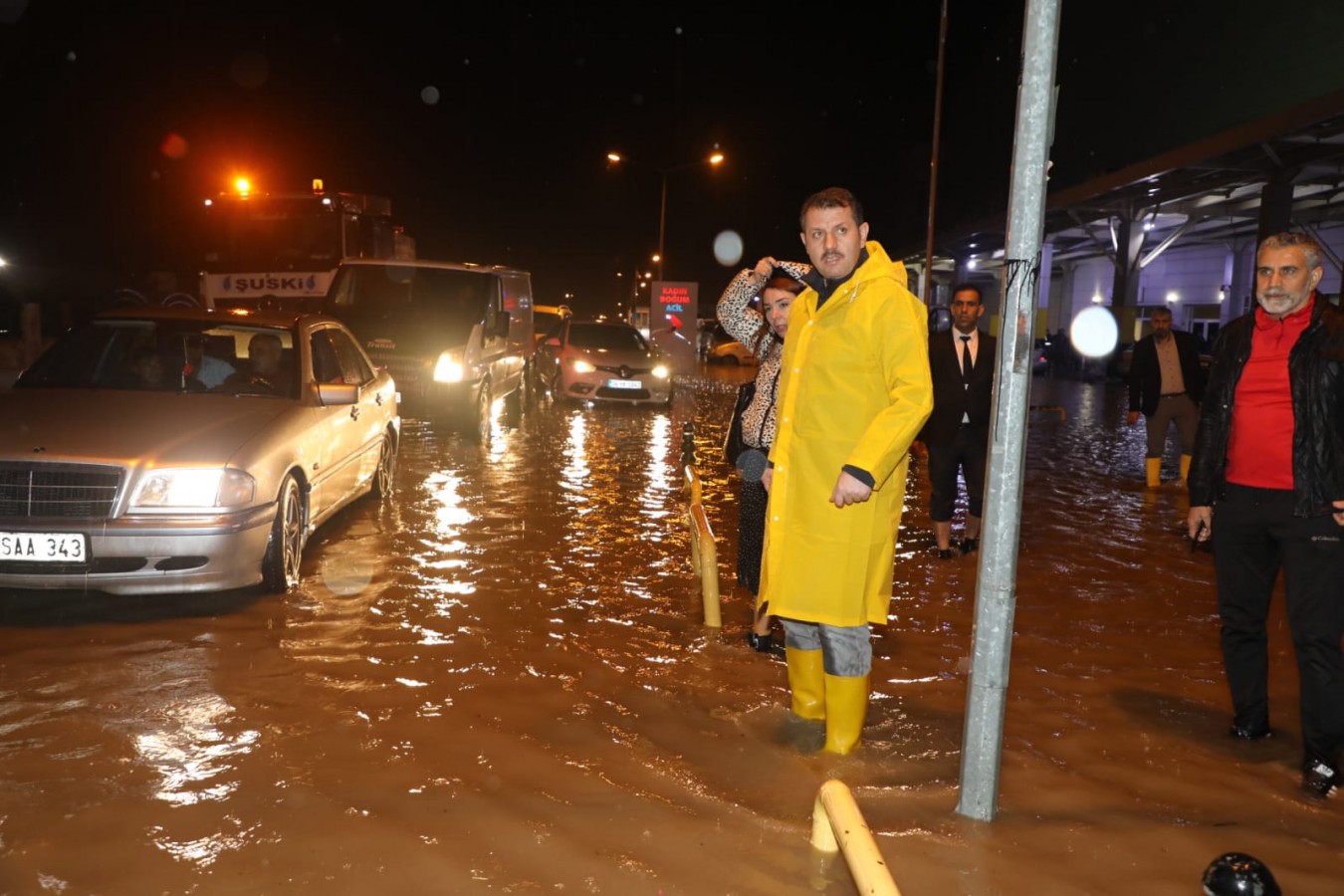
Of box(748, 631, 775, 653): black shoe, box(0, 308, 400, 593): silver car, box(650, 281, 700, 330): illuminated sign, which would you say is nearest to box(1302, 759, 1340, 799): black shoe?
box(748, 631, 775, 653): black shoe

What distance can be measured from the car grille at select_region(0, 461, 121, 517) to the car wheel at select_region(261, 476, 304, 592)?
0.86 meters

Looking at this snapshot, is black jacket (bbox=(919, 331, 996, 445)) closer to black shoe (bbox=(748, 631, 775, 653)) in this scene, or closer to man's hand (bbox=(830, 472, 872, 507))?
black shoe (bbox=(748, 631, 775, 653))

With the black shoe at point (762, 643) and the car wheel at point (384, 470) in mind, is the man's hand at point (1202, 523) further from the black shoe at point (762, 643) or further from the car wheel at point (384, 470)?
the car wheel at point (384, 470)

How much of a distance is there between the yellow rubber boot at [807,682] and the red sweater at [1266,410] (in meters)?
1.70

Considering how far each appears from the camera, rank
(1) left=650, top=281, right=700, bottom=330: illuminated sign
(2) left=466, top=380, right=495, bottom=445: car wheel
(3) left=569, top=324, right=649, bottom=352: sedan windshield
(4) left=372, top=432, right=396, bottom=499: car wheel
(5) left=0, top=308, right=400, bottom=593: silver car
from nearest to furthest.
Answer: (5) left=0, top=308, right=400, bottom=593: silver car < (4) left=372, top=432, right=396, bottom=499: car wheel < (2) left=466, top=380, right=495, bottom=445: car wheel < (3) left=569, top=324, right=649, bottom=352: sedan windshield < (1) left=650, top=281, right=700, bottom=330: illuminated sign

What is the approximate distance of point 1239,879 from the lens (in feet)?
8.39

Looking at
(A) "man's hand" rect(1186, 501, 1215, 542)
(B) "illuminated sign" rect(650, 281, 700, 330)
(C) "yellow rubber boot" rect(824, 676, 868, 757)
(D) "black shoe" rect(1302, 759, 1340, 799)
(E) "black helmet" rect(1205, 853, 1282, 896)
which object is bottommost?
(D) "black shoe" rect(1302, 759, 1340, 799)

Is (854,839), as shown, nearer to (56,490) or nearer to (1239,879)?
(1239,879)

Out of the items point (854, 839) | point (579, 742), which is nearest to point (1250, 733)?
point (854, 839)

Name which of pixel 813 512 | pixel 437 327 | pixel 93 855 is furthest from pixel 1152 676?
pixel 437 327

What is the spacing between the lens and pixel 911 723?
463 cm

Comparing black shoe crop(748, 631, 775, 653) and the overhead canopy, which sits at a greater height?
the overhead canopy

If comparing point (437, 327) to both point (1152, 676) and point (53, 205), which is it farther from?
point (53, 205)

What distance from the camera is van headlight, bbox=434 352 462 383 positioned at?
44.2 ft
